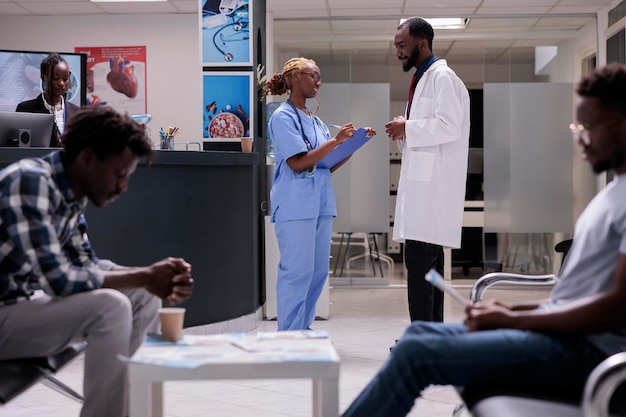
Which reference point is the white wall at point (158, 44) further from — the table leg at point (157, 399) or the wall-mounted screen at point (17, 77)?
the table leg at point (157, 399)

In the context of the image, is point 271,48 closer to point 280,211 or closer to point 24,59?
point 24,59

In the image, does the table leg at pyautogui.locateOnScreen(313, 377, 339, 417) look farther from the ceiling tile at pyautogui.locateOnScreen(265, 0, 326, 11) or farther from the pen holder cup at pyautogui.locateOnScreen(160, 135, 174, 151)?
the ceiling tile at pyautogui.locateOnScreen(265, 0, 326, 11)

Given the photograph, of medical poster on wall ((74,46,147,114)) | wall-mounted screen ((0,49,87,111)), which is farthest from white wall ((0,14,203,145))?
wall-mounted screen ((0,49,87,111))

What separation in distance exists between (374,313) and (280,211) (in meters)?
2.11

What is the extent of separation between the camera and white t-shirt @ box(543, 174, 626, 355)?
164 cm

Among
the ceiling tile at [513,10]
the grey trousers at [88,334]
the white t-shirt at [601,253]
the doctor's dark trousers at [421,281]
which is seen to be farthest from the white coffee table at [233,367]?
the ceiling tile at [513,10]

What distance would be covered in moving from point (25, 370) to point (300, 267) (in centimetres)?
195

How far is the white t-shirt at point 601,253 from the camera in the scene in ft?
5.37

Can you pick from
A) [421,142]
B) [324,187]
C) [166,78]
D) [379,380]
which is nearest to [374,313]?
[324,187]

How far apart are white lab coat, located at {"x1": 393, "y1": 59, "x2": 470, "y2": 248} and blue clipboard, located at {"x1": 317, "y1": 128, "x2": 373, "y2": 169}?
29 centimetres

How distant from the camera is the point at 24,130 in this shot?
160 inches

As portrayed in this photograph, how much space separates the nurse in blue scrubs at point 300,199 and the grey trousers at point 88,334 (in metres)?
1.80

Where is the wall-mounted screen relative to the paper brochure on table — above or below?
above

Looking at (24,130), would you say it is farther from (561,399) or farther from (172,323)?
(561,399)
